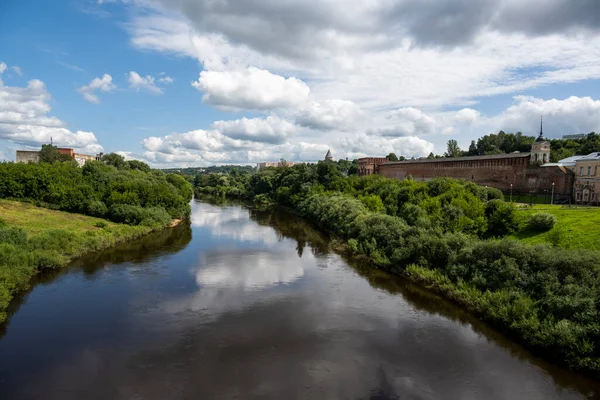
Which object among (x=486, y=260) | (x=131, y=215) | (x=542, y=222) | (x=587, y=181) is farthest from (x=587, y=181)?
(x=131, y=215)

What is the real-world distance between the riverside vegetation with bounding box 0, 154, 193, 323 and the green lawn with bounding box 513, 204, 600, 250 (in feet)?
75.2

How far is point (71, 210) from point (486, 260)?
29373 millimetres

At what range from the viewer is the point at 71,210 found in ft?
99.6

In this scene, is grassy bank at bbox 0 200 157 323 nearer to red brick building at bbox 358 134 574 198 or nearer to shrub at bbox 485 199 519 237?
shrub at bbox 485 199 519 237

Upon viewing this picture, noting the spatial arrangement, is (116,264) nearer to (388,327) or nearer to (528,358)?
(388,327)

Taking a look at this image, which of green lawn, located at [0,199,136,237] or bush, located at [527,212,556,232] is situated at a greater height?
bush, located at [527,212,556,232]

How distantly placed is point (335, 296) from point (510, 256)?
6.92 metres

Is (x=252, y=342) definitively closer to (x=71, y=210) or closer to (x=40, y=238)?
(x=40, y=238)

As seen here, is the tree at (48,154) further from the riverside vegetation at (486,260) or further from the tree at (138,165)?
the riverside vegetation at (486,260)

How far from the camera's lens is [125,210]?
98.6ft

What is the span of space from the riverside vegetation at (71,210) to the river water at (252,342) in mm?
2465

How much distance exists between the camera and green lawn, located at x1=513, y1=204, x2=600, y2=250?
16750mm

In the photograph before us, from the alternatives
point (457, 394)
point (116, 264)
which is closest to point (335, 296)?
point (457, 394)

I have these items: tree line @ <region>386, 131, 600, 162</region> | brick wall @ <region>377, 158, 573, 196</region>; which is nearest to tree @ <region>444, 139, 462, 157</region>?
tree line @ <region>386, 131, 600, 162</region>
